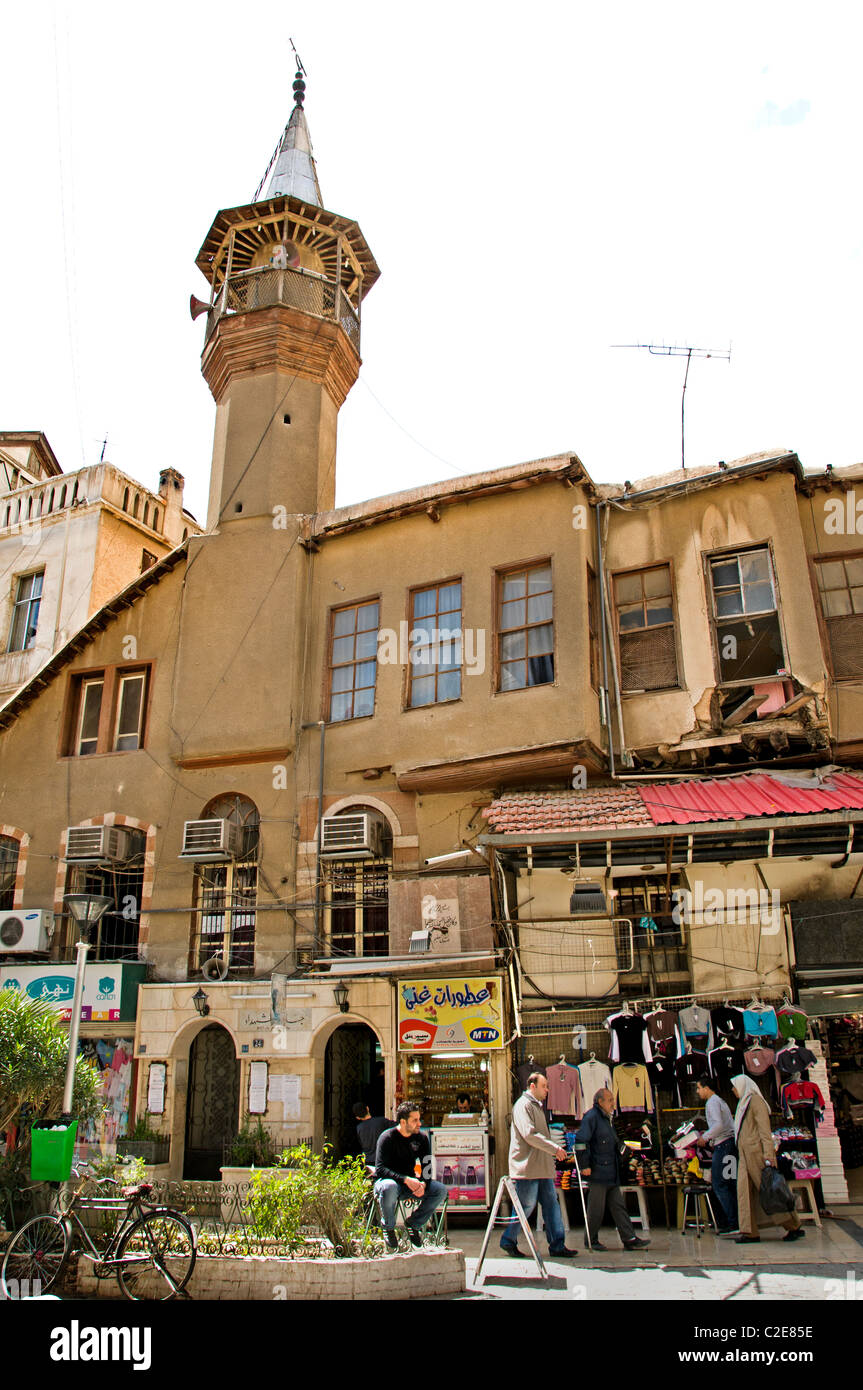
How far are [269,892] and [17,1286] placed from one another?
7.98 m

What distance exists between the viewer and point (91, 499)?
2200 cm

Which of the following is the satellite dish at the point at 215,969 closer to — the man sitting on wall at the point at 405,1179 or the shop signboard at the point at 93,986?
the shop signboard at the point at 93,986

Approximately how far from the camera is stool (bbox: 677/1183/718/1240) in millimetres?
10953

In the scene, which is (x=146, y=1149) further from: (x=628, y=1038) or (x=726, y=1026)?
(x=726, y=1026)

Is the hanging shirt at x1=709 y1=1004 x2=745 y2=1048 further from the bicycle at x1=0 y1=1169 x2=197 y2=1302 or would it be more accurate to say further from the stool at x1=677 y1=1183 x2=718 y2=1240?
the bicycle at x1=0 y1=1169 x2=197 y2=1302

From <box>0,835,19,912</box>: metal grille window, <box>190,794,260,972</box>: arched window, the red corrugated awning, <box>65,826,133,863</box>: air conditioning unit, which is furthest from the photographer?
<box>0,835,19,912</box>: metal grille window

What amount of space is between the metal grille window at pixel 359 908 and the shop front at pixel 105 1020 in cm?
344

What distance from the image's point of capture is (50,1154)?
9156 millimetres

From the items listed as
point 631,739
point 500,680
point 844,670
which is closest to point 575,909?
point 631,739

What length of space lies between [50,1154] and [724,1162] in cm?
688

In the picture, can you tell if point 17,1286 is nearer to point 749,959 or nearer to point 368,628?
point 749,959

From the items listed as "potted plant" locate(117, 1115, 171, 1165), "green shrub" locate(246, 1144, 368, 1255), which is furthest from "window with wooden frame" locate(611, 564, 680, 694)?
"potted plant" locate(117, 1115, 171, 1165)

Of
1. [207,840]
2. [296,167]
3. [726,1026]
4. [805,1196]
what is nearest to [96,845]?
[207,840]

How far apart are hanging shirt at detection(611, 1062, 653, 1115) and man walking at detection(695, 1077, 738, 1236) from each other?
1459 millimetres
